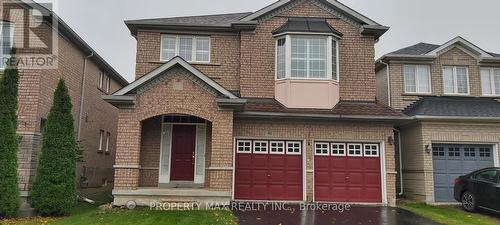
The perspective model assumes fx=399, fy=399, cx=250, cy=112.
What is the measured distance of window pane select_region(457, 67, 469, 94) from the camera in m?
16.9

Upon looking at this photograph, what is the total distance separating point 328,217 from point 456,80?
9557 mm

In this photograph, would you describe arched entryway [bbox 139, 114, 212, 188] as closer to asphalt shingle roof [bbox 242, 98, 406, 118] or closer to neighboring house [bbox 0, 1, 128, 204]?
asphalt shingle roof [bbox 242, 98, 406, 118]

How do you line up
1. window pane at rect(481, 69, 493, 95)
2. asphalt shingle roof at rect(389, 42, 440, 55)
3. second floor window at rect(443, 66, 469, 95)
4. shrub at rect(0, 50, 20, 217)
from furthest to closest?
asphalt shingle roof at rect(389, 42, 440, 55), window pane at rect(481, 69, 493, 95), second floor window at rect(443, 66, 469, 95), shrub at rect(0, 50, 20, 217)

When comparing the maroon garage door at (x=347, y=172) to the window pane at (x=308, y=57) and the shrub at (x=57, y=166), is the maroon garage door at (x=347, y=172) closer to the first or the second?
the window pane at (x=308, y=57)

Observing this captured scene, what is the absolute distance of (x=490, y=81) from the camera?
17.2 meters

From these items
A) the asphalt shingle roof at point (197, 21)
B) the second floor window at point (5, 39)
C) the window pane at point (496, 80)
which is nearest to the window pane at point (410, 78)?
the window pane at point (496, 80)

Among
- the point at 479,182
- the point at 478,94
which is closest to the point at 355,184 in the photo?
the point at 479,182

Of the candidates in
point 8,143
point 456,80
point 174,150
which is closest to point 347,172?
point 174,150

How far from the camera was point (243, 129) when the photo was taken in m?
14.2

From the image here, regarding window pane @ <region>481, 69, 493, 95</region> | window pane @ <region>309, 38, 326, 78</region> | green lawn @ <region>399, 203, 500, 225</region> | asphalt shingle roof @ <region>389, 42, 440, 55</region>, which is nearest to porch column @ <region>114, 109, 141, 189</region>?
window pane @ <region>309, 38, 326, 78</region>

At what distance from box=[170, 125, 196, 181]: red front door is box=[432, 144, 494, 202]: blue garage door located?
9.22m

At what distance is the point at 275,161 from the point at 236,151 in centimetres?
145

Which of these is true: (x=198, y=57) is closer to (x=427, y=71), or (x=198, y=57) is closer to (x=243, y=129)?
(x=243, y=129)

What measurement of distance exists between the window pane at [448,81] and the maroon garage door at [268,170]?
23.7 feet
